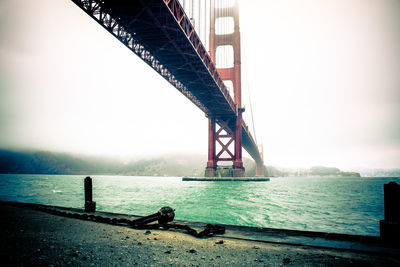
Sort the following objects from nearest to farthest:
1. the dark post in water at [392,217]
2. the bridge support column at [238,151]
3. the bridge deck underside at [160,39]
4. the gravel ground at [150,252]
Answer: the gravel ground at [150,252] → the dark post in water at [392,217] → the bridge deck underside at [160,39] → the bridge support column at [238,151]

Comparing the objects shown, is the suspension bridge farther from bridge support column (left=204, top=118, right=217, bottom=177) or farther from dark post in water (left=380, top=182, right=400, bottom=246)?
dark post in water (left=380, top=182, right=400, bottom=246)

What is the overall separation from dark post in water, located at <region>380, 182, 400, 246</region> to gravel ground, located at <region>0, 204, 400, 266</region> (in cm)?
71

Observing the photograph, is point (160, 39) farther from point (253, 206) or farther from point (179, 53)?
point (253, 206)

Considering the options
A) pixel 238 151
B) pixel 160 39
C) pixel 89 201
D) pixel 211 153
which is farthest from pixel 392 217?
pixel 211 153

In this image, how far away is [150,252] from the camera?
2.82 m

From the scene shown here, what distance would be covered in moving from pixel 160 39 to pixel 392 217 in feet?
62.4

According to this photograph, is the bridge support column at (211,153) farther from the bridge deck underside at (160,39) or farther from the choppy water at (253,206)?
the choppy water at (253,206)

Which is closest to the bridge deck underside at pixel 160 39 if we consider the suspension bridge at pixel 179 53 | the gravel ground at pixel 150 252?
the suspension bridge at pixel 179 53

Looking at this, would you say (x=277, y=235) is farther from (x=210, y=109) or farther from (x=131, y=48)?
Result: (x=210, y=109)

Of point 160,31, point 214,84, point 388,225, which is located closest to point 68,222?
point 388,225

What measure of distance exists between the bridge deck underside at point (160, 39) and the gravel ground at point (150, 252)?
13.7 m

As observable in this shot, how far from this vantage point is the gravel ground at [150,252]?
248cm

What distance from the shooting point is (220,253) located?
2.82 metres

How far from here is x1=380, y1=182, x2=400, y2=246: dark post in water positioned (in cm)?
320
